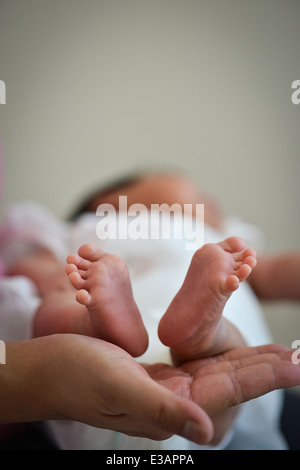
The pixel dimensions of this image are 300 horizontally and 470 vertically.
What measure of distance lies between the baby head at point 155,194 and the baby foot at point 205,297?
1.90ft

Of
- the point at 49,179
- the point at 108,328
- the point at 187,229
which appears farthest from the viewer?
the point at 49,179

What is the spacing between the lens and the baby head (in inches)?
42.2

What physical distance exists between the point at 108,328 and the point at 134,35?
1251 millimetres

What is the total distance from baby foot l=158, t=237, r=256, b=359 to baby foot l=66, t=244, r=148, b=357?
33 mm

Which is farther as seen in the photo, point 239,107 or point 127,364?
point 239,107

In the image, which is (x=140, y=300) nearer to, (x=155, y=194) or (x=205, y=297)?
(x=205, y=297)

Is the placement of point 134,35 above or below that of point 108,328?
above

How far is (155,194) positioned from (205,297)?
26.3 inches

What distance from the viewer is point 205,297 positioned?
443 mm

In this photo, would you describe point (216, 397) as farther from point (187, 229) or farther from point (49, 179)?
point (49, 179)

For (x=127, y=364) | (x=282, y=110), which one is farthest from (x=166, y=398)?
(x=282, y=110)

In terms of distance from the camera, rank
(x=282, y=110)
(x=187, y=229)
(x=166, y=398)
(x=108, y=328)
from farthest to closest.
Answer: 1. (x=282, y=110)
2. (x=187, y=229)
3. (x=108, y=328)
4. (x=166, y=398)

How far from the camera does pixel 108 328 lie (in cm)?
46
